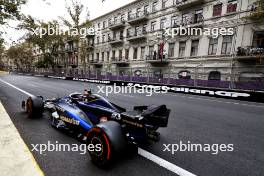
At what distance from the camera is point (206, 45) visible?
63.6 ft

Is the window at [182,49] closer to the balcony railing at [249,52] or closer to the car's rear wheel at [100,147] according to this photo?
the balcony railing at [249,52]

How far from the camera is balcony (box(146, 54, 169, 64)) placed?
22.9 meters

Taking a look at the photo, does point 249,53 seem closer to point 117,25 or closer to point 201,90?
point 201,90

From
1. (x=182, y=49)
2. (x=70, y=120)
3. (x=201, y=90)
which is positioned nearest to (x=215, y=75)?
(x=182, y=49)

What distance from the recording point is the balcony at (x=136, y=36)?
86.3ft

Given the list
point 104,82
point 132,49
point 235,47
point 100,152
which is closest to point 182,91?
point 235,47

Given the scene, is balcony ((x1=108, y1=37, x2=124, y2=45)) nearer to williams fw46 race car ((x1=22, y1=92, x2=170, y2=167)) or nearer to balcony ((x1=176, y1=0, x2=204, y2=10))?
balcony ((x1=176, y1=0, x2=204, y2=10))

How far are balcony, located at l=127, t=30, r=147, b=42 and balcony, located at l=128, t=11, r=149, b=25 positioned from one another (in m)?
1.74

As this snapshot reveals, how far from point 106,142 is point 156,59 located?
2243cm

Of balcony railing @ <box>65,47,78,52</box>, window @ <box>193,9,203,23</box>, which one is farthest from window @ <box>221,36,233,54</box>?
balcony railing @ <box>65,47,78,52</box>

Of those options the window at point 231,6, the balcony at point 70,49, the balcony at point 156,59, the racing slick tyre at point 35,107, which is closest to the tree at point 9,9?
the racing slick tyre at point 35,107

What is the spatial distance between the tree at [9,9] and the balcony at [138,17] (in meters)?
16.9

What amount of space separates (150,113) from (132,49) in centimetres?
2692

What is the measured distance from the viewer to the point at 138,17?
88.1 ft
